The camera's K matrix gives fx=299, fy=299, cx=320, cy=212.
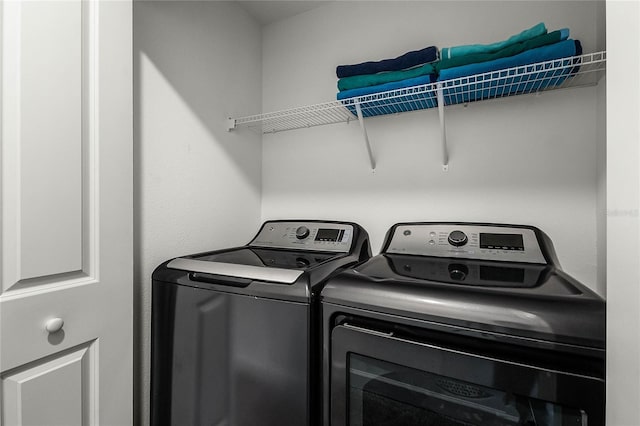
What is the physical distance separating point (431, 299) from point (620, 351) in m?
0.35

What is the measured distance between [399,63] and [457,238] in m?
0.79

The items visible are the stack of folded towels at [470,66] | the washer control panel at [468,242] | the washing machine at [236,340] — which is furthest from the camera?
the washer control panel at [468,242]

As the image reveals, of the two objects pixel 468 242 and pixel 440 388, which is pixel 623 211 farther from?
pixel 468 242

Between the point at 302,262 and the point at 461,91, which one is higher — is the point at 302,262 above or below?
below

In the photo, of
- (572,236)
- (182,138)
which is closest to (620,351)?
(572,236)

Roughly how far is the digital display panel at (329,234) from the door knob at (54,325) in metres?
0.99

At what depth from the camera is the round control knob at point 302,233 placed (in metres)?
1.53

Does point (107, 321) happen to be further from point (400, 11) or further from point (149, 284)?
point (400, 11)

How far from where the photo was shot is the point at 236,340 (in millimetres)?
987

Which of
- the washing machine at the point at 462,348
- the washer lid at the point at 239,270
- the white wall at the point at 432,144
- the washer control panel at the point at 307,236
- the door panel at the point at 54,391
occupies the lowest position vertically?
the door panel at the point at 54,391

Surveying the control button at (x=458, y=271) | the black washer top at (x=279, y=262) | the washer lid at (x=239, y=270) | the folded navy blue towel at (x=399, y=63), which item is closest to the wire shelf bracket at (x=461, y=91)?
the folded navy blue towel at (x=399, y=63)

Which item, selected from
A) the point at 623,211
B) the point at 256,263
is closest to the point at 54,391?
the point at 256,263

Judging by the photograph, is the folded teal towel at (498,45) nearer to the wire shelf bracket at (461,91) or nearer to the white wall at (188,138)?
the wire shelf bracket at (461,91)

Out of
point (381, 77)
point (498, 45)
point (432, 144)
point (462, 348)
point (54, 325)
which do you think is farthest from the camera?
point (432, 144)
